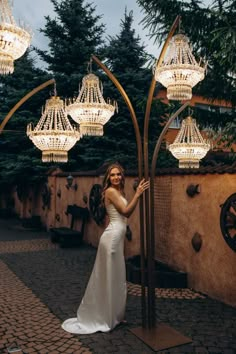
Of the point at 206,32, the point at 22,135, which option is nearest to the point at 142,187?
the point at 206,32

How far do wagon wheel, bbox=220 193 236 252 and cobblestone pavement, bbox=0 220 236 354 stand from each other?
47.0 inches

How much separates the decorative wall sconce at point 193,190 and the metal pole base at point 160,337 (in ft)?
9.22

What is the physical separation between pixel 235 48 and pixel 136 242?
6460 millimetres

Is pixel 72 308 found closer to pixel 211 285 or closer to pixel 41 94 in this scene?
pixel 211 285

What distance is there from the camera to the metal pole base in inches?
171

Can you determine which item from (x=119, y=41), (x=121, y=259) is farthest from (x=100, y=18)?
(x=121, y=259)

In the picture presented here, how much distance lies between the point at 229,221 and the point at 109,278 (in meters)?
2.43

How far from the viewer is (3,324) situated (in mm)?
5125

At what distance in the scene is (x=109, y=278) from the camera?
480 cm

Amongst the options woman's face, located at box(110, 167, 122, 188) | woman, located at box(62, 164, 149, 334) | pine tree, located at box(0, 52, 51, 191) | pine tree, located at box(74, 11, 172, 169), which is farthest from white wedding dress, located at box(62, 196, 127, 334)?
pine tree, located at box(0, 52, 51, 191)

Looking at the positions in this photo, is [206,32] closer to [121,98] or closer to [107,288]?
[121,98]

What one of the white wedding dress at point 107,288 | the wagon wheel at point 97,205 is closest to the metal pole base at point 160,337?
the white wedding dress at point 107,288

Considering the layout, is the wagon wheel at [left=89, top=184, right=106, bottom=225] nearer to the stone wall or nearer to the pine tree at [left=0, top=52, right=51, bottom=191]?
the stone wall

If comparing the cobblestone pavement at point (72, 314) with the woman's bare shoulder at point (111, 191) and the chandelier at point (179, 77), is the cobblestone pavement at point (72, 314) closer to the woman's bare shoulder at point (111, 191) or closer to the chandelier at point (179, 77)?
the woman's bare shoulder at point (111, 191)
